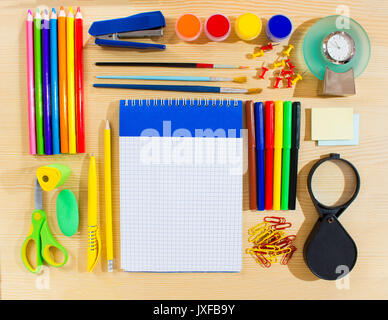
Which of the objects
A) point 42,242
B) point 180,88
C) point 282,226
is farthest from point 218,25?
point 42,242

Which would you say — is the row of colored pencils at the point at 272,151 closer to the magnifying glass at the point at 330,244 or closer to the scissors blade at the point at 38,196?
the magnifying glass at the point at 330,244

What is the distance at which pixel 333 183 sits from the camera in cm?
75

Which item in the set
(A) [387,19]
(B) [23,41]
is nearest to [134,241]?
(B) [23,41]

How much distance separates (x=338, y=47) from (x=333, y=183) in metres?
0.34

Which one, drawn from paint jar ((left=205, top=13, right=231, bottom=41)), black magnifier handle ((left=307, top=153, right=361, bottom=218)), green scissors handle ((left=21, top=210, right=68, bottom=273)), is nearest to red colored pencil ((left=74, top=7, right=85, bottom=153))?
green scissors handle ((left=21, top=210, right=68, bottom=273))

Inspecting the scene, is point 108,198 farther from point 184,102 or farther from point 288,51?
point 288,51

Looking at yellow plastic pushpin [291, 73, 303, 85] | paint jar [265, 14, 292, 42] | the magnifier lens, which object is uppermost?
paint jar [265, 14, 292, 42]

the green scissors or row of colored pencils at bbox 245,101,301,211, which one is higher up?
row of colored pencils at bbox 245,101,301,211

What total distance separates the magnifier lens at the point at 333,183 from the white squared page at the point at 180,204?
21 centimetres

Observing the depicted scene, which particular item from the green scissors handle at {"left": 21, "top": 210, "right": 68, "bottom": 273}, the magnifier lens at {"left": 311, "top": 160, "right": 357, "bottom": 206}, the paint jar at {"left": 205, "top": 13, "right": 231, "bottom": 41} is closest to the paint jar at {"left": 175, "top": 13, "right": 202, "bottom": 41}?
the paint jar at {"left": 205, "top": 13, "right": 231, "bottom": 41}

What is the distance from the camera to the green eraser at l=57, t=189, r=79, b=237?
0.73 metres

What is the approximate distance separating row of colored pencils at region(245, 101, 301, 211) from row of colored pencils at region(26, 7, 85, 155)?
430 millimetres

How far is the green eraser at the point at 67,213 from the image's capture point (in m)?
0.73

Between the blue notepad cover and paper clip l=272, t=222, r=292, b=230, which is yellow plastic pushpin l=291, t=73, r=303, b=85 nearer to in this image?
the blue notepad cover
